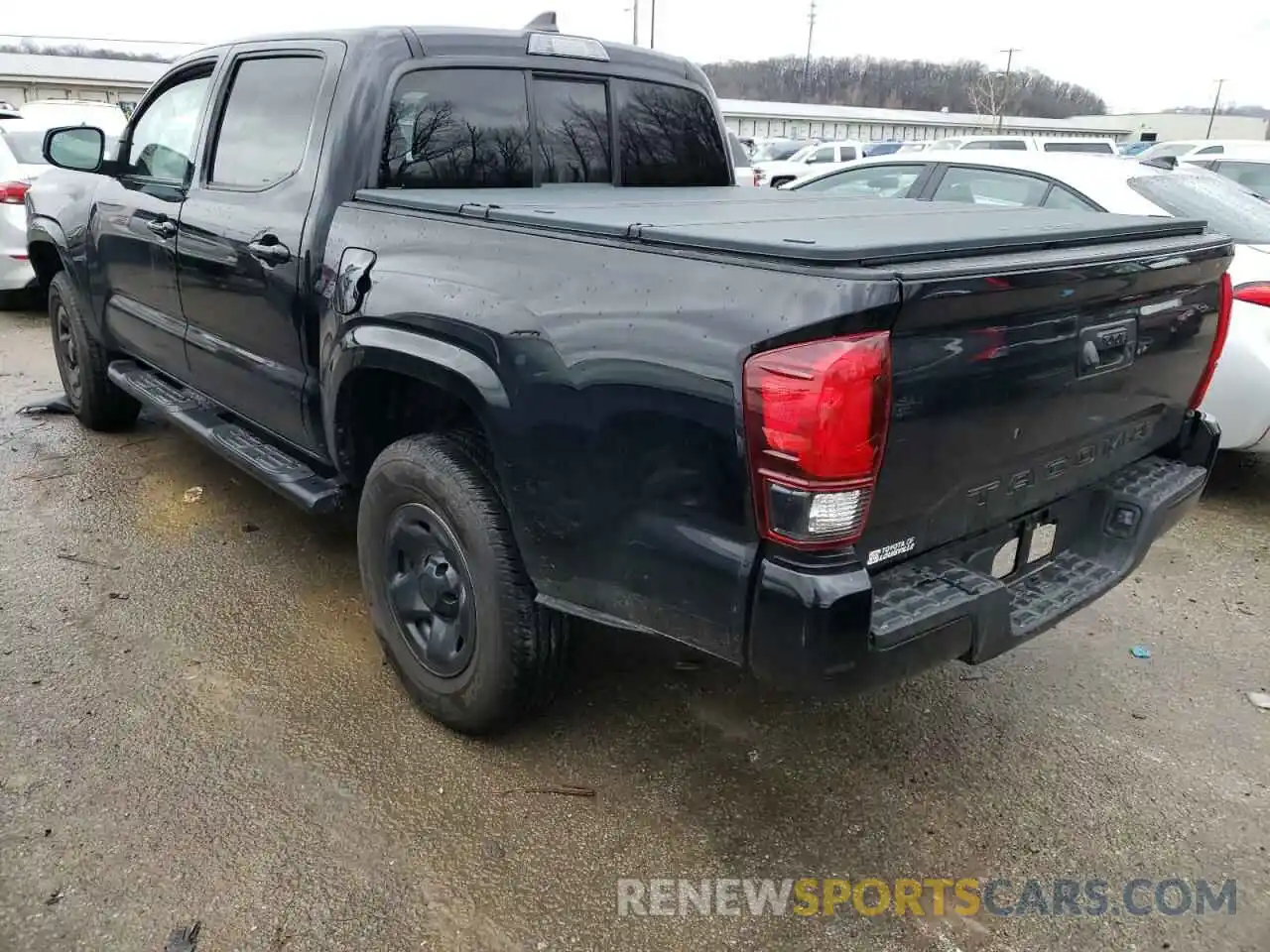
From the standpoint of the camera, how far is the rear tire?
5234 millimetres

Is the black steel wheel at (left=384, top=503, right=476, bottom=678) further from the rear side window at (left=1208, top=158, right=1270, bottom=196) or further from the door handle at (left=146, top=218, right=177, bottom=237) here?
the rear side window at (left=1208, top=158, right=1270, bottom=196)

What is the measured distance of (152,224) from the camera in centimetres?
408

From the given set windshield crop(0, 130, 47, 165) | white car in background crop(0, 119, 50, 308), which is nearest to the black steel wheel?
white car in background crop(0, 119, 50, 308)

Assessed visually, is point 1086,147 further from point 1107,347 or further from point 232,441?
point 232,441

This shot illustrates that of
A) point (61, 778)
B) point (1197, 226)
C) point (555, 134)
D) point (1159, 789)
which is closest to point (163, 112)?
point (555, 134)

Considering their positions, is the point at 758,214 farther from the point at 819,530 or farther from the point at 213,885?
the point at 213,885

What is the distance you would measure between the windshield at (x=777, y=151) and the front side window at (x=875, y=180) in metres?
24.9

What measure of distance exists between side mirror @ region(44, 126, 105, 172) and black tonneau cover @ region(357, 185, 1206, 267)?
7.93 feet

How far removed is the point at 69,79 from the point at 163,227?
44.7 meters

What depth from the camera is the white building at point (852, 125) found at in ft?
193

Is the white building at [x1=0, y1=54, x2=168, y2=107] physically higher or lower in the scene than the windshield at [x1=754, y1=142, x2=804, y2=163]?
higher

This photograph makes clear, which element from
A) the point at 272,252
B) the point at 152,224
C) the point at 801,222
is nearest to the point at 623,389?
the point at 801,222

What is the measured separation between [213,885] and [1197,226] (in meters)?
3.29

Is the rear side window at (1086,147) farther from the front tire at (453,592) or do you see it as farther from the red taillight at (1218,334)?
the front tire at (453,592)
